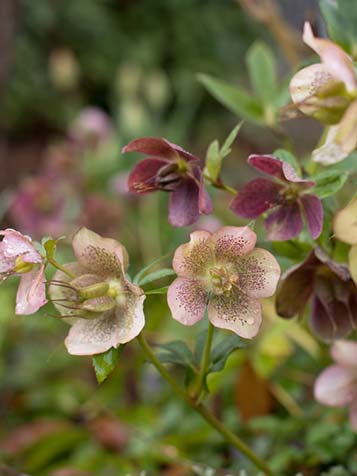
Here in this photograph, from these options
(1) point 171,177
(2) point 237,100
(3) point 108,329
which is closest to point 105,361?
(3) point 108,329

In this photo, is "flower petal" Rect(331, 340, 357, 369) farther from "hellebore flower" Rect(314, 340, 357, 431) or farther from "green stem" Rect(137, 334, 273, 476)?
"green stem" Rect(137, 334, 273, 476)

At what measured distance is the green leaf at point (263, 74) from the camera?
0.71 metres

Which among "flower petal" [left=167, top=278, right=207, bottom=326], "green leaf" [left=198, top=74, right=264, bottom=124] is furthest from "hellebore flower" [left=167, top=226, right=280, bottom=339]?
"green leaf" [left=198, top=74, right=264, bottom=124]

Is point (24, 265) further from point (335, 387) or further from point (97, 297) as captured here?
point (335, 387)

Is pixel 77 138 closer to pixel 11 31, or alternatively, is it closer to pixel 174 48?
pixel 11 31

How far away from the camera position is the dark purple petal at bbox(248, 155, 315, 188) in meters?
0.40

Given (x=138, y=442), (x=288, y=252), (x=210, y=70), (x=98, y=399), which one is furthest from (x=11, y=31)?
(x=210, y=70)

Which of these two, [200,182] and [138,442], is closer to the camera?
[200,182]

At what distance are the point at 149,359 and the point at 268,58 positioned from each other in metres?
0.41

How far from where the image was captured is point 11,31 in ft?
4.76

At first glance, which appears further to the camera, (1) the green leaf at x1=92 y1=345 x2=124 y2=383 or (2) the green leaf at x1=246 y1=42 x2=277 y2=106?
(2) the green leaf at x1=246 y1=42 x2=277 y2=106

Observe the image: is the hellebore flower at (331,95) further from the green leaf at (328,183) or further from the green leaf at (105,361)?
the green leaf at (105,361)

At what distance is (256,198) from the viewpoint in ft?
1.47

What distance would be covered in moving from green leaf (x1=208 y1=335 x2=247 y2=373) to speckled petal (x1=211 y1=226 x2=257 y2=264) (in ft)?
0.21
